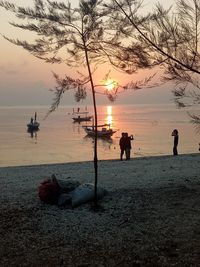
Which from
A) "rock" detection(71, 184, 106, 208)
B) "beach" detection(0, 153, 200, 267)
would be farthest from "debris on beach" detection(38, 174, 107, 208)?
"beach" detection(0, 153, 200, 267)

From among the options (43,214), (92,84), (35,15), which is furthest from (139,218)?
(35,15)

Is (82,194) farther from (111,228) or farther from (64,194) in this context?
(111,228)

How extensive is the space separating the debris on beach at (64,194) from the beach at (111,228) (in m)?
0.19

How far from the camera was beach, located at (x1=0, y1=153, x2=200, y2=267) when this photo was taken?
30.1ft

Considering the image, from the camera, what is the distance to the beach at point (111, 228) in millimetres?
9180

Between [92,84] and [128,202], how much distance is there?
11.2 feet

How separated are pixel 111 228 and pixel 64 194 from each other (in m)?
2.40

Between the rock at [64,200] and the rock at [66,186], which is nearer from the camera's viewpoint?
the rock at [64,200]

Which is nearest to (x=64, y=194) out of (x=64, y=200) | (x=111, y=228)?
(x=64, y=200)

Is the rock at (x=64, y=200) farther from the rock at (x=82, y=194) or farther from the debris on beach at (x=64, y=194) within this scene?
the rock at (x=82, y=194)

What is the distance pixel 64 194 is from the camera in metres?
12.9

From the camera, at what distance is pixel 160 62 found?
32.5ft

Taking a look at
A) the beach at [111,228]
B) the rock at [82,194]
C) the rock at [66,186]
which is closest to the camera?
the beach at [111,228]

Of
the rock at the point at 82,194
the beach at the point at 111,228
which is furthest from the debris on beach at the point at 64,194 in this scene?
the beach at the point at 111,228
